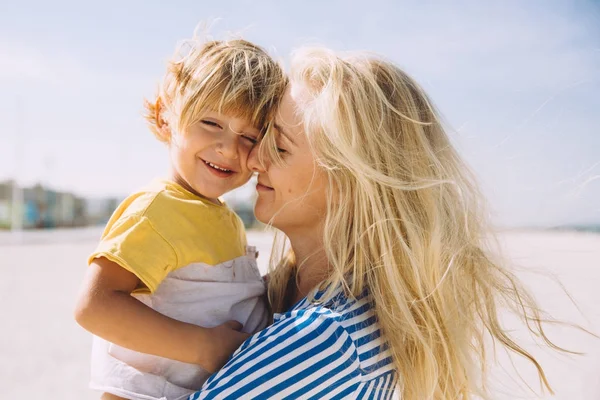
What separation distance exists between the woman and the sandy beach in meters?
0.31

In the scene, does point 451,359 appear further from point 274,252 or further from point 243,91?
point 243,91

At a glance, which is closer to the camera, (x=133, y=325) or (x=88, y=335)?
(x=133, y=325)

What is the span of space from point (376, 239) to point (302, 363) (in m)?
0.51

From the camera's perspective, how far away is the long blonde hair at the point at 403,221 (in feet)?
5.89

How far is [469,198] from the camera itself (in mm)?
2025

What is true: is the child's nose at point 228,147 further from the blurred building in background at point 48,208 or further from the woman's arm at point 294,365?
the blurred building in background at point 48,208

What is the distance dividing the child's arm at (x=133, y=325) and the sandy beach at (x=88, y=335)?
1042 millimetres

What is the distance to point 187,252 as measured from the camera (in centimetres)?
192

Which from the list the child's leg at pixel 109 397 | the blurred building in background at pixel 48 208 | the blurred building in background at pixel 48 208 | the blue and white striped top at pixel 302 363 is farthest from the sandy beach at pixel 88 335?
the blurred building in background at pixel 48 208

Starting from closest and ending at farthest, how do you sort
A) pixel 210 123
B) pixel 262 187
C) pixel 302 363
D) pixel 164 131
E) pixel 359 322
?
pixel 302 363
pixel 359 322
pixel 262 187
pixel 210 123
pixel 164 131

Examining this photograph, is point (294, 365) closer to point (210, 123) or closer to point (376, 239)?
point (376, 239)

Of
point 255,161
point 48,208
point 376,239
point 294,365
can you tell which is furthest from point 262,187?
point 48,208

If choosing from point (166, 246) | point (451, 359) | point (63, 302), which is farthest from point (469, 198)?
point (63, 302)

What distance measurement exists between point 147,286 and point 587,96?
1.69 metres
